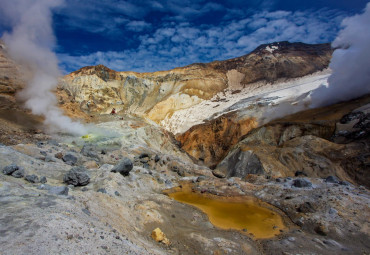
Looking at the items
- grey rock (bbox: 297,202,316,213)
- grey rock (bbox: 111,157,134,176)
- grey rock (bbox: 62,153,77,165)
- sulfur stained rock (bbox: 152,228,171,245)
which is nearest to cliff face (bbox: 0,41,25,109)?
grey rock (bbox: 62,153,77,165)

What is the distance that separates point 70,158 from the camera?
10.8m

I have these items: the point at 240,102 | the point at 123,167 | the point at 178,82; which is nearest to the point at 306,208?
the point at 123,167

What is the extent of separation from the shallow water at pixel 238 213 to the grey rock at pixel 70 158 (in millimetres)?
5093

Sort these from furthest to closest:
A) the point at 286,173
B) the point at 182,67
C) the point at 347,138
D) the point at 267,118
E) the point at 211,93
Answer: the point at 182,67 → the point at 211,93 → the point at 267,118 → the point at 347,138 → the point at 286,173

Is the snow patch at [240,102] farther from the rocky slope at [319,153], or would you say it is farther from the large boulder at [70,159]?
the large boulder at [70,159]

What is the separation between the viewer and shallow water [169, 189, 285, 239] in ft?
26.8

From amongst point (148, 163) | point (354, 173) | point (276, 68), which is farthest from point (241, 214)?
point (276, 68)

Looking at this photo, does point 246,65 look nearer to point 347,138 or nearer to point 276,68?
point 276,68

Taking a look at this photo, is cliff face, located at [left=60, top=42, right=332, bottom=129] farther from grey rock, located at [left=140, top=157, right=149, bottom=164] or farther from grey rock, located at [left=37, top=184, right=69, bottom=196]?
grey rock, located at [left=37, top=184, right=69, bottom=196]

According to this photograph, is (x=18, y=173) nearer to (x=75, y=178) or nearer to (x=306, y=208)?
(x=75, y=178)

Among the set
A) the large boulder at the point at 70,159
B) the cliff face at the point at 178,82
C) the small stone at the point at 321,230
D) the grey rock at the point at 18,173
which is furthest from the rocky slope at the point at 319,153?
the cliff face at the point at 178,82

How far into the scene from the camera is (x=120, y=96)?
56.9 metres

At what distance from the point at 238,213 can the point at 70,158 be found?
8.31 m

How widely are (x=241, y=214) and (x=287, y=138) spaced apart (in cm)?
1854
